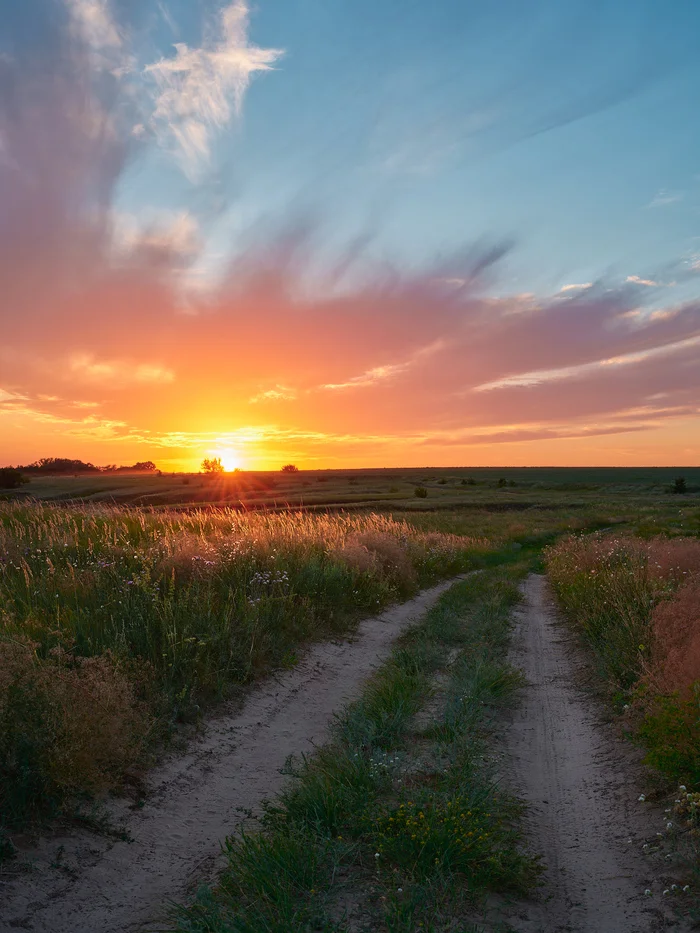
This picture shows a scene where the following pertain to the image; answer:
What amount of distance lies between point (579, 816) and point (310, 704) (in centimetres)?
372

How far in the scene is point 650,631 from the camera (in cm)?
872

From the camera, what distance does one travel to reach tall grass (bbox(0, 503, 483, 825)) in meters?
5.36

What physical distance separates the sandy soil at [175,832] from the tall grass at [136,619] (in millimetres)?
418

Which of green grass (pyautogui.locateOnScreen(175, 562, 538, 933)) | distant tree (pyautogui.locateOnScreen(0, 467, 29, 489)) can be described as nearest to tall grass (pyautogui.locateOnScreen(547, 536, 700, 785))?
green grass (pyautogui.locateOnScreen(175, 562, 538, 933))

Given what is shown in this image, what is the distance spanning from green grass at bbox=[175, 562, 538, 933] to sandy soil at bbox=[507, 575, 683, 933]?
25 cm

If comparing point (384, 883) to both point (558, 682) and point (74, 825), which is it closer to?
point (74, 825)

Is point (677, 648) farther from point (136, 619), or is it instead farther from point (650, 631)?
point (136, 619)

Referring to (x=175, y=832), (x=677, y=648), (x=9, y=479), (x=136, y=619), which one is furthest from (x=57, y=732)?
(x=9, y=479)

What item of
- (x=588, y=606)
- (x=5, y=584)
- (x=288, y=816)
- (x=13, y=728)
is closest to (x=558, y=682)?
(x=588, y=606)

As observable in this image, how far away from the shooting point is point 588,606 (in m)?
12.2

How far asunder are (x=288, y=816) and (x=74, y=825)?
1655 mm

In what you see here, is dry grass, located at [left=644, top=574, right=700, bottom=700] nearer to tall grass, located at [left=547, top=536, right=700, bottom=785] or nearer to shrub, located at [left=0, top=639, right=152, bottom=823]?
tall grass, located at [left=547, top=536, right=700, bottom=785]

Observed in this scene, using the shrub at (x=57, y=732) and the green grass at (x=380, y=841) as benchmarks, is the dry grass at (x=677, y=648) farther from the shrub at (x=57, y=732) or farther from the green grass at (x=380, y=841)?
the shrub at (x=57, y=732)

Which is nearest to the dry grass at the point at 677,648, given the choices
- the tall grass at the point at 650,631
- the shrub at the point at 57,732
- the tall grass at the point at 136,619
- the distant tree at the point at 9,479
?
the tall grass at the point at 650,631
